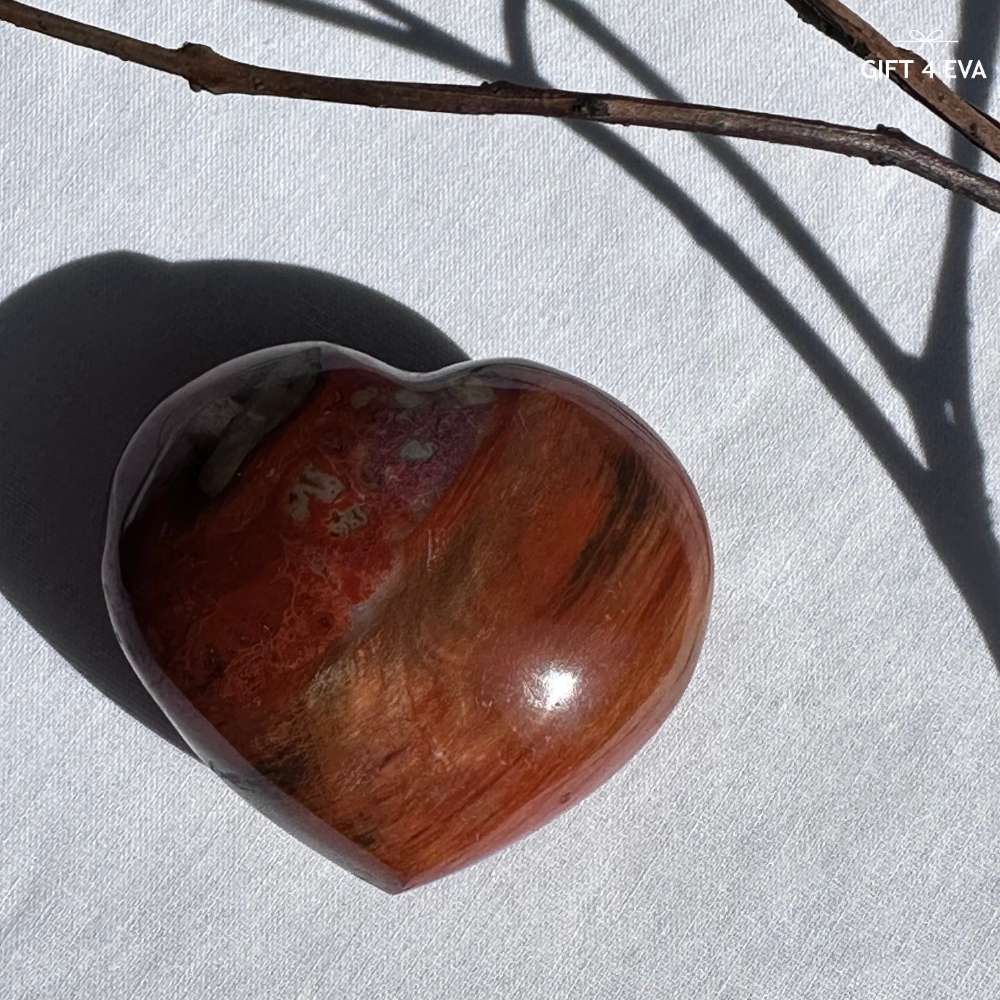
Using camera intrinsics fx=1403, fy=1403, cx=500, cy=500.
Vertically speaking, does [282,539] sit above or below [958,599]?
above

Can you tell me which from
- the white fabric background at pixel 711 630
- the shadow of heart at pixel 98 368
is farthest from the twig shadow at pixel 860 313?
the shadow of heart at pixel 98 368

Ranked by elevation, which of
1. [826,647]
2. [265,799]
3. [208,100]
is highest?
[208,100]

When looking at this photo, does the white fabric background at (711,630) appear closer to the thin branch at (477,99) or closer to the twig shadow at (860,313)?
the twig shadow at (860,313)

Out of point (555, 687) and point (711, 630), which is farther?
point (711, 630)

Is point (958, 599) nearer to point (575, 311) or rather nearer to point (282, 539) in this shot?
point (575, 311)

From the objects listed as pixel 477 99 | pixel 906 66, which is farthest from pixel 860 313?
pixel 477 99

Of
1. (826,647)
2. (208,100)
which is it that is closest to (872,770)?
(826,647)

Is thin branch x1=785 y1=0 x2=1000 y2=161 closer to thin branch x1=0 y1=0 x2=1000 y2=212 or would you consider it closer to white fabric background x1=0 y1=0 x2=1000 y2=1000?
thin branch x1=0 y1=0 x2=1000 y2=212

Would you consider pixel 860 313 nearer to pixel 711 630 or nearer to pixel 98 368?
pixel 711 630
